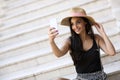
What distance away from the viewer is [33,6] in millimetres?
5418

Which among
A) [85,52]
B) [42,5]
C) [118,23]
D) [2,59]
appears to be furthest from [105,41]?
[42,5]

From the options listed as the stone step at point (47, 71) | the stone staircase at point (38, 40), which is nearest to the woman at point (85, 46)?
the stone staircase at point (38, 40)

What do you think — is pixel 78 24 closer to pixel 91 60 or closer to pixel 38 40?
pixel 91 60

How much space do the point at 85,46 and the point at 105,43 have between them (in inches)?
9.0

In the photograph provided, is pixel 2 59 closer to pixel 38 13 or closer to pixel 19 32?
pixel 19 32

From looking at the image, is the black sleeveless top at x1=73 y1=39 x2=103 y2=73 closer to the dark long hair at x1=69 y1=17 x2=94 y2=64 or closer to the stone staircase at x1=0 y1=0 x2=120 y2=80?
the dark long hair at x1=69 y1=17 x2=94 y2=64

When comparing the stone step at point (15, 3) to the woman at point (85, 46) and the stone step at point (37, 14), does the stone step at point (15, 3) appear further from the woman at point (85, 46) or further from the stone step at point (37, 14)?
the woman at point (85, 46)

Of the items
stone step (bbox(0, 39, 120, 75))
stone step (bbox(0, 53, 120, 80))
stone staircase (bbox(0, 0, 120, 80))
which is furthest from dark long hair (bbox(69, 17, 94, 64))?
stone step (bbox(0, 39, 120, 75))

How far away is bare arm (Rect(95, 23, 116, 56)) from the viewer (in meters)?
2.97

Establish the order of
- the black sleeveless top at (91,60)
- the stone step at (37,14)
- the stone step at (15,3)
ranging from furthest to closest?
the stone step at (15,3), the stone step at (37,14), the black sleeveless top at (91,60)

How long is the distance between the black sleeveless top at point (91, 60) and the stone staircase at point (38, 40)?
1.31 ft

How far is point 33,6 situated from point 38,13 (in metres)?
0.32

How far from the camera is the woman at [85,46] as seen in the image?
9.96 feet

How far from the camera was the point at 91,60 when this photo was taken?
3.08m
